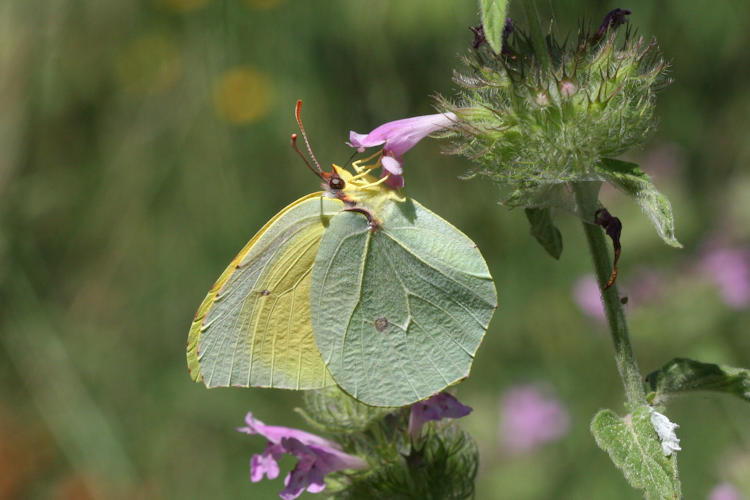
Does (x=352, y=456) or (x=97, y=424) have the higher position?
(x=352, y=456)

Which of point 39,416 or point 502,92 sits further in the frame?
point 39,416

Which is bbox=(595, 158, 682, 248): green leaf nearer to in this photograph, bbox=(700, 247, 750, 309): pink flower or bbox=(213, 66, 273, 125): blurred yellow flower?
bbox=(700, 247, 750, 309): pink flower

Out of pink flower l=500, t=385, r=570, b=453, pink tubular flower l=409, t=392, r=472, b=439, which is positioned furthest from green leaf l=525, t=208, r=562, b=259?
pink flower l=500, t=385, r=570, b=453

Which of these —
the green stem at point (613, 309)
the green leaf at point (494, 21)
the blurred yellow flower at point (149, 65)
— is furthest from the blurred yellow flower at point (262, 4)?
the green leaf at point (494, 21)

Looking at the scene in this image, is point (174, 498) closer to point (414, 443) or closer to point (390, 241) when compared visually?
point (414, 443)

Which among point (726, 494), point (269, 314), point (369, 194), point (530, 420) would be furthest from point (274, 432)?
point (530, 420)

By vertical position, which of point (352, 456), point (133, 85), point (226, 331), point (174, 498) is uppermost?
point (133, 85)

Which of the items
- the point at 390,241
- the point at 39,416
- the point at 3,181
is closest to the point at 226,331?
the point at 390,241
